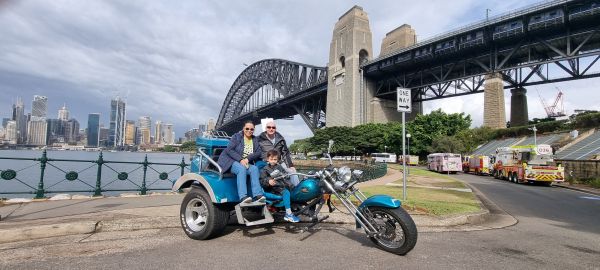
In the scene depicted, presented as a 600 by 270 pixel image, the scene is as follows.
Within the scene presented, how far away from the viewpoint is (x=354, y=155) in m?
69.2

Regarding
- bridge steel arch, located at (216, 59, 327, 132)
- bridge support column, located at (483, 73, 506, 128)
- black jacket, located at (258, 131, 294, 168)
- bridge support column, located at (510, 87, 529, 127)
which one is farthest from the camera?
bridge steel arch, located at (216, 59, 327, 132)

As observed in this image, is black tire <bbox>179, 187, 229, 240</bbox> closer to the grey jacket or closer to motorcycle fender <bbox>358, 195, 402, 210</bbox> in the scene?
the grey jacket

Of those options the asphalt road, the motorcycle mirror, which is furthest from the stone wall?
the motorcycle mirror

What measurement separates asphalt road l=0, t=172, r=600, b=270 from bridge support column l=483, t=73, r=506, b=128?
4974 cm

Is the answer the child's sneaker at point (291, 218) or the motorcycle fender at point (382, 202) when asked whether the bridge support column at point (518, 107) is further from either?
the child's sneaker at point (291, 218)

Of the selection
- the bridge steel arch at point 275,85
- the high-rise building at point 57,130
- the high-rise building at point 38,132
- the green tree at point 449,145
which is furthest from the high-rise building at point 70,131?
the green tree at point 449,145

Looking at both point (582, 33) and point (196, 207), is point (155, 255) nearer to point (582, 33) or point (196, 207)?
point (196, 207)

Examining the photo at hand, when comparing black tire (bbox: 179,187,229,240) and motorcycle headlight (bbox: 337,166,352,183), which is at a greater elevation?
motorcycle headlight (bbox: 337,166,352,183)

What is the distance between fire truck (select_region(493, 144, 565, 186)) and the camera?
2091 cm

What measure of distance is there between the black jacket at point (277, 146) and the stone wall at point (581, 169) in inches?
944

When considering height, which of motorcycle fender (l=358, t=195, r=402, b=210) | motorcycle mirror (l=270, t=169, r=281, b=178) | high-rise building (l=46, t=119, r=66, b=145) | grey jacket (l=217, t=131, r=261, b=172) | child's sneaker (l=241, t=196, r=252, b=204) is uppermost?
high-rise building (l=46, t=119, r=66, b=145)

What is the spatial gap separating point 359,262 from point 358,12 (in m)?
77.0

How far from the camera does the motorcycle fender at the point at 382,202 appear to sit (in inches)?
167

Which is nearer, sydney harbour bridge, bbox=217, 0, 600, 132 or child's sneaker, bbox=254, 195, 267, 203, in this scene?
child's sneaker, bbox=254, 195, 267, 203
